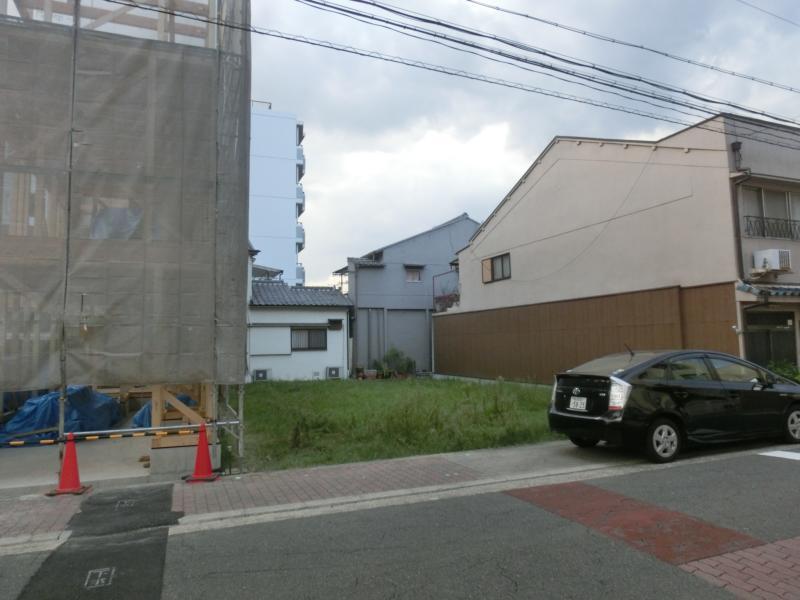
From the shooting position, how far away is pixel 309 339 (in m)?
22.6

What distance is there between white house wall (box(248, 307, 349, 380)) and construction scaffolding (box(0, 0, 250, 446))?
14.8 meters

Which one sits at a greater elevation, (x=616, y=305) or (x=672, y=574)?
(x=616, y=305)

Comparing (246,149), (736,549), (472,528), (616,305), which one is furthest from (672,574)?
(616,305)

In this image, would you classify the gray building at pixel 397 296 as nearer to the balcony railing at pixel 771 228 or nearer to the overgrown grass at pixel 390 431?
the overgrown grass at pixel 390 431

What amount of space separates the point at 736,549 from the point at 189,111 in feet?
24.6

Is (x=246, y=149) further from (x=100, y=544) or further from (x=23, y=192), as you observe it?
(x=100, y=544)

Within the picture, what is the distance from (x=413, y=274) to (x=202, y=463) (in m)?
21.3

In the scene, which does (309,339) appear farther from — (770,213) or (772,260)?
(770,213)

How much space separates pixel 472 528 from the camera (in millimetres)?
4711

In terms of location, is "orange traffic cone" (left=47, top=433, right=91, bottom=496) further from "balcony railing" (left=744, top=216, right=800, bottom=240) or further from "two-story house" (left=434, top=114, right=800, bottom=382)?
"balcony railing" (left=744, top=216, right=800, bottom=240)

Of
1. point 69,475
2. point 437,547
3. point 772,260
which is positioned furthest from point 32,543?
point 772,260

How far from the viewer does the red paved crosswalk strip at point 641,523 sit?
164 inches

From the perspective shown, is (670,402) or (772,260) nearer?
(670,402)

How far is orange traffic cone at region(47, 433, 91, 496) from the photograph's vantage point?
5.99 meters
